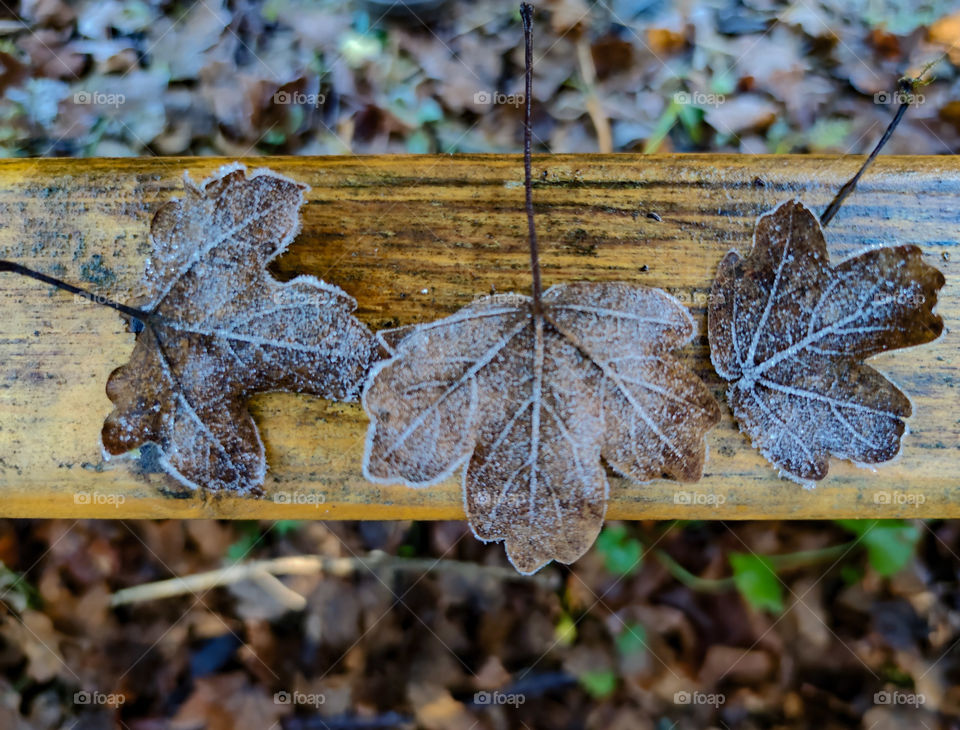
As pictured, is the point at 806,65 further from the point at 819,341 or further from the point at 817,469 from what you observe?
the point at 817,469

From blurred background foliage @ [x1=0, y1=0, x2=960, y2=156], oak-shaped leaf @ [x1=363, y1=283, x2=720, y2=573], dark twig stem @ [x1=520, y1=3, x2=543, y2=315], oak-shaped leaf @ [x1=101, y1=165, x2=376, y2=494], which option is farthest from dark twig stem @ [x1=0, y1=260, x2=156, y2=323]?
blurred background foliage @ [x1=0, y1=0, x2=960, y2=156]

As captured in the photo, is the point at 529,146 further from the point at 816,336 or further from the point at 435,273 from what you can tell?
the point at 816,336

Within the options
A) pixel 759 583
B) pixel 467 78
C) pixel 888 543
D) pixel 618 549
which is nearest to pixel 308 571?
pixel 618 549

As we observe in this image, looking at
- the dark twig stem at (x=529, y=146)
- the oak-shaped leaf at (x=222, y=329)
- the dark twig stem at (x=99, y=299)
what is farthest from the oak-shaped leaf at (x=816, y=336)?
the dark twig stem at (x=99, y=299)

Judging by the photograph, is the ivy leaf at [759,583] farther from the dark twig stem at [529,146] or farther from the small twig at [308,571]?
the dark twig stem at [529,146]

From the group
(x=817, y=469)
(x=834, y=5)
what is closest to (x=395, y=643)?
(x=817, y=469)
